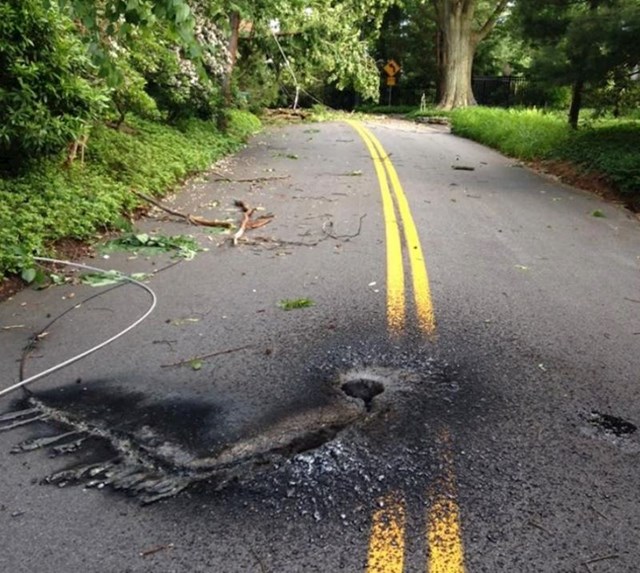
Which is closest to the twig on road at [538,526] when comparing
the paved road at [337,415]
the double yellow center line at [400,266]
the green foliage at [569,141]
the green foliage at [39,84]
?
the paved road at [337,415]

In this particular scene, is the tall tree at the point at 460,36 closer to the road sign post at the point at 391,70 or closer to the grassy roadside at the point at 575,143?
the road sign post at the point at 391,70

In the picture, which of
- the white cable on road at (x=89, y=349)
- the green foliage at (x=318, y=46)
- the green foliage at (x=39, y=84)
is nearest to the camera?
the white cable on road at (x=89, y=349)

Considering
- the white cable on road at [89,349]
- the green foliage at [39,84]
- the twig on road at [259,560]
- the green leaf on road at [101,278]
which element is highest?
the green foliage at [39,84]

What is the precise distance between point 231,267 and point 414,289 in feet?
6.58

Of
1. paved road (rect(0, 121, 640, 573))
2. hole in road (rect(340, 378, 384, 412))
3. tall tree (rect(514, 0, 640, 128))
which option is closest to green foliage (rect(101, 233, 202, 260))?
paved road (rect(0, 121, 640, 573))

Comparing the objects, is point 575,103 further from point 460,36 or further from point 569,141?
point 460,36

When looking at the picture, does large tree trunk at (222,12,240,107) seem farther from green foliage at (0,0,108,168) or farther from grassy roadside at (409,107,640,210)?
green foliage at (0,0,108,168)

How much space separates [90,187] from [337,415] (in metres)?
6.01

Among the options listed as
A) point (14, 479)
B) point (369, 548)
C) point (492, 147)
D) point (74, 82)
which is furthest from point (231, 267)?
point (492, 147)

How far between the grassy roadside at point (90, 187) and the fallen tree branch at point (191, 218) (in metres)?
0.26

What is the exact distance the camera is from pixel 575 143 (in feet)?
45.5

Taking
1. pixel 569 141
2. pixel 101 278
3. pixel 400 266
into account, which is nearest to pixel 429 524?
pixel 400 266

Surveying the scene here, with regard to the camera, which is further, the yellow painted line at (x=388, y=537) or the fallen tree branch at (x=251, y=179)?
the fallen tree branch at (x=251, y=179)

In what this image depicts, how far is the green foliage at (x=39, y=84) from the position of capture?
689 centimetres
